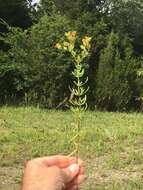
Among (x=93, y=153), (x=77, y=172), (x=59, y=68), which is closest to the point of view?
(x=77, y=172)

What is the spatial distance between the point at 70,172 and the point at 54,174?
1.5 inches

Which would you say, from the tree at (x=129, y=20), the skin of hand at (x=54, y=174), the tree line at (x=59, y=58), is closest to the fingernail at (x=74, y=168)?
the skin of hand at (x=54, y=174)

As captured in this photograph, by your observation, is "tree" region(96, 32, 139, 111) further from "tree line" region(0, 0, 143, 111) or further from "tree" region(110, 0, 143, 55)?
"tree" region(110, 0, 143, 55)

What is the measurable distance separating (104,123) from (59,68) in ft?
9.54

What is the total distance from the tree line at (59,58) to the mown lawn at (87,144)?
1.55 meters

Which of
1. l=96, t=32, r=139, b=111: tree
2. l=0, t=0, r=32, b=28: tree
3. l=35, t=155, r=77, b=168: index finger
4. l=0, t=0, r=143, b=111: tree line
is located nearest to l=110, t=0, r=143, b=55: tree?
l=0, t=0, r=143, b=111: tree line

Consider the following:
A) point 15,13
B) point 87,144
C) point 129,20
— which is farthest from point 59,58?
point 87,144

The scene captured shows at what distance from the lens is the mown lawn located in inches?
255

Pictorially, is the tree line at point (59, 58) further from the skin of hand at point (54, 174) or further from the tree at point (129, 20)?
the skin of hand at point (54, 174)

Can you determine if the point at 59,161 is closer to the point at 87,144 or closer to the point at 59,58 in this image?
the point at 87,144

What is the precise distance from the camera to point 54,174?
0.92 meters

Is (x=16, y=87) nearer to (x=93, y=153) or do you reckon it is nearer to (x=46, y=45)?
(x=46, y=45)

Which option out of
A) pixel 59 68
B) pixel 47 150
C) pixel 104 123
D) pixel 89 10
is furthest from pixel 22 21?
pixel 47 150

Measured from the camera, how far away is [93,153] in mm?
7645
